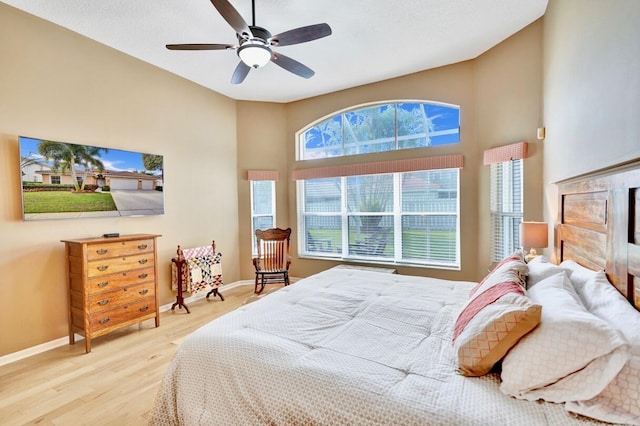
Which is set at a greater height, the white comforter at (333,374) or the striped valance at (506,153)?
the striped valance at (506,153)

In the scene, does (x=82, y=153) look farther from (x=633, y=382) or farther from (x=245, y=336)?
(x=633, y=382)

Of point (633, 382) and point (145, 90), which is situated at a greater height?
point (145, 90)

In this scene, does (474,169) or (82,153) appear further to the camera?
(474,169)

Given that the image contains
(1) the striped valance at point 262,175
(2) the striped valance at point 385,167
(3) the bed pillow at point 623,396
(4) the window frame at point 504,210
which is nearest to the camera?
(3) the bed pillow at point 623,396

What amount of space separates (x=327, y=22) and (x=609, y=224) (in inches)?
108

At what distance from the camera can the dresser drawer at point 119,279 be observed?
2.80 metres

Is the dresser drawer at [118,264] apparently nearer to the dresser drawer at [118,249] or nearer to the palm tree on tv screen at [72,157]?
the dresser drawer at [118,249]

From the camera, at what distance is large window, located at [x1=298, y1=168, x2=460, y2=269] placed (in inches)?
161

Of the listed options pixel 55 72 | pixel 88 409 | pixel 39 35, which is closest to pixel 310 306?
pixel 88 409

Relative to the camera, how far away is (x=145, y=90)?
3.65 meters

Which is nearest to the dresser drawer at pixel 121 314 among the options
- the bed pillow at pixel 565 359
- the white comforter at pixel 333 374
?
the white comforter at pixel 333 374

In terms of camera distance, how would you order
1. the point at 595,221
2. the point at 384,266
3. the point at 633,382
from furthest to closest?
1. the point at 384,266
2. the point at 595,221
3. the point at 633,382

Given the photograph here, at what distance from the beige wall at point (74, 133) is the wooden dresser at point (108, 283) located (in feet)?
0.76

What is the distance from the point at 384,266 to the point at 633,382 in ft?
11.7
